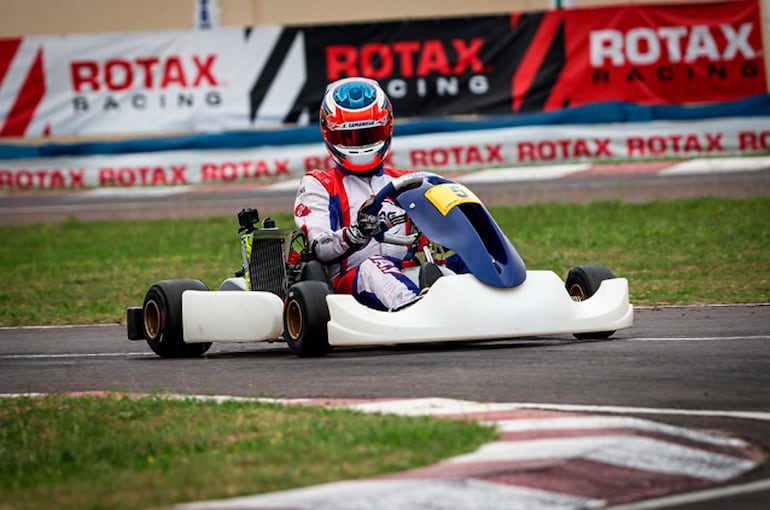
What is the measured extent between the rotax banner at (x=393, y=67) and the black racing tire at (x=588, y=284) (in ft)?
46.9

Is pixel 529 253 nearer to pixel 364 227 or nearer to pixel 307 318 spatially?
pixel 364 227

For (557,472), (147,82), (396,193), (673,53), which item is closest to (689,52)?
(673,53)

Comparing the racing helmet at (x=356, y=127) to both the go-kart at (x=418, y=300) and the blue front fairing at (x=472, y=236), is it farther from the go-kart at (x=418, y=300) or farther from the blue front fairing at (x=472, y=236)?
the blue front fairing at (x=472, y=236)

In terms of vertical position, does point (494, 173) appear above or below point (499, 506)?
above

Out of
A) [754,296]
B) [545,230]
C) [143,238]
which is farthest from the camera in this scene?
[143,238]

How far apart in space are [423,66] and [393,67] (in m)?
0.45

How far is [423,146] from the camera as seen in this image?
923 inches

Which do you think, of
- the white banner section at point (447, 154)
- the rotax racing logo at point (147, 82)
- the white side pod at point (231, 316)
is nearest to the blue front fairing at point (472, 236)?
the white side pod at point (231, 316)

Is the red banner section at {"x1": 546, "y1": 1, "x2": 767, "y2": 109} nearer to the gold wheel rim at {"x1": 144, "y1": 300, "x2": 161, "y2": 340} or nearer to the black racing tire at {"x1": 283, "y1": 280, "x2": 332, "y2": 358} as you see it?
the gold wheel rim at {"x1": 144, "y1": 300, "x2": 161, "y2": 340}

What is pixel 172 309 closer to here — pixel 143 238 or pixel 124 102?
pixel 143 238

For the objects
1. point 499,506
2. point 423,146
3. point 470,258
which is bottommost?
point 499,506

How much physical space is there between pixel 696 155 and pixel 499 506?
18.6 metres

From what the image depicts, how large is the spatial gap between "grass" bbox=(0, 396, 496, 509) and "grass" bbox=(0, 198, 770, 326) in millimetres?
5687

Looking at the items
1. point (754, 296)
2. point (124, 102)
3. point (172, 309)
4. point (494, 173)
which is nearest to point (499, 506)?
point (172, 309)
